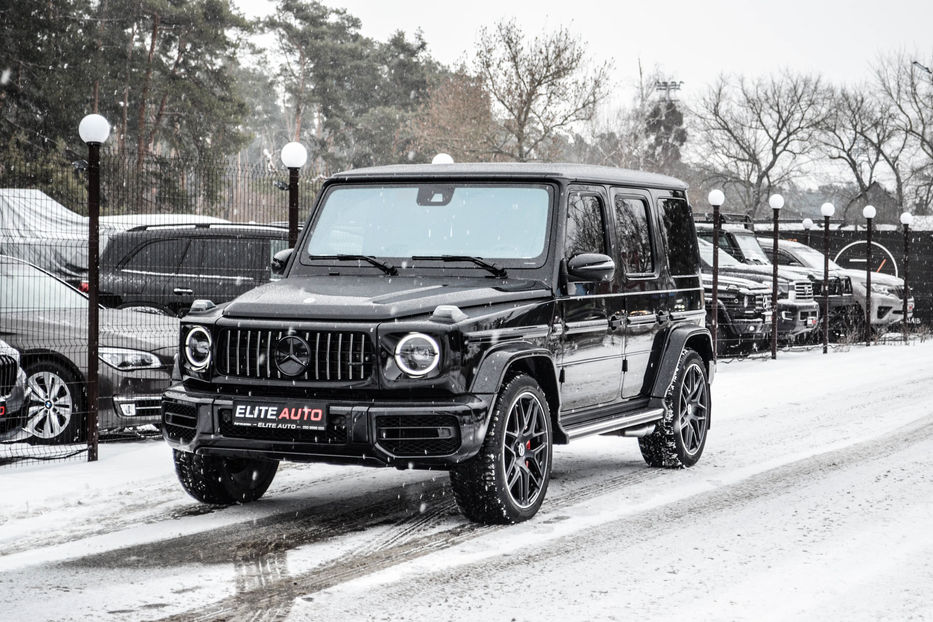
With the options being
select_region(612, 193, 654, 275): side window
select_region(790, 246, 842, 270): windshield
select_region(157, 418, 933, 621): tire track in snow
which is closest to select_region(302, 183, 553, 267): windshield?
select_region(612, 193, 654, 275): side window

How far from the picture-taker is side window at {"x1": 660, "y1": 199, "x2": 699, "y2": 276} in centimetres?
910

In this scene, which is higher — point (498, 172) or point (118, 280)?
point (498, 172)

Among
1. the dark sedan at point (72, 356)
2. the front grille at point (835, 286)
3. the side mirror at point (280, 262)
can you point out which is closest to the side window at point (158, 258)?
the dark sedan at point (72, 356)

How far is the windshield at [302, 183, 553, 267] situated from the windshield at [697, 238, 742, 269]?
40.3ft

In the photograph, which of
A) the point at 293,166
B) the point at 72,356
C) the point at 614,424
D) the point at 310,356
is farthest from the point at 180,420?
the point at 293,166

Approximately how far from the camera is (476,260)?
738 centimetres

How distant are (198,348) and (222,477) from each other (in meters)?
0.99

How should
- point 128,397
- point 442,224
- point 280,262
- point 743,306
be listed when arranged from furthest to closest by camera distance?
point 743,306
point 128,397
point 280,262
point 442,224

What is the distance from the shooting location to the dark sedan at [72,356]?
9.75 m

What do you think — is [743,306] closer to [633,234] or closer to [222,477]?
[633,234]

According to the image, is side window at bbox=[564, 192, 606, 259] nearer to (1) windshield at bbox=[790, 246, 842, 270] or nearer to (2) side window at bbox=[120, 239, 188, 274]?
(2) side window at bbox=[120, 239, 188, 274]

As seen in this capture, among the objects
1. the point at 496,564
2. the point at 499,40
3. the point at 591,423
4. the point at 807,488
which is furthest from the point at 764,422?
the point at 499,40

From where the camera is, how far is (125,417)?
399 inches

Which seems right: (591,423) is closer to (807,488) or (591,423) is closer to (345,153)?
(807,488)
